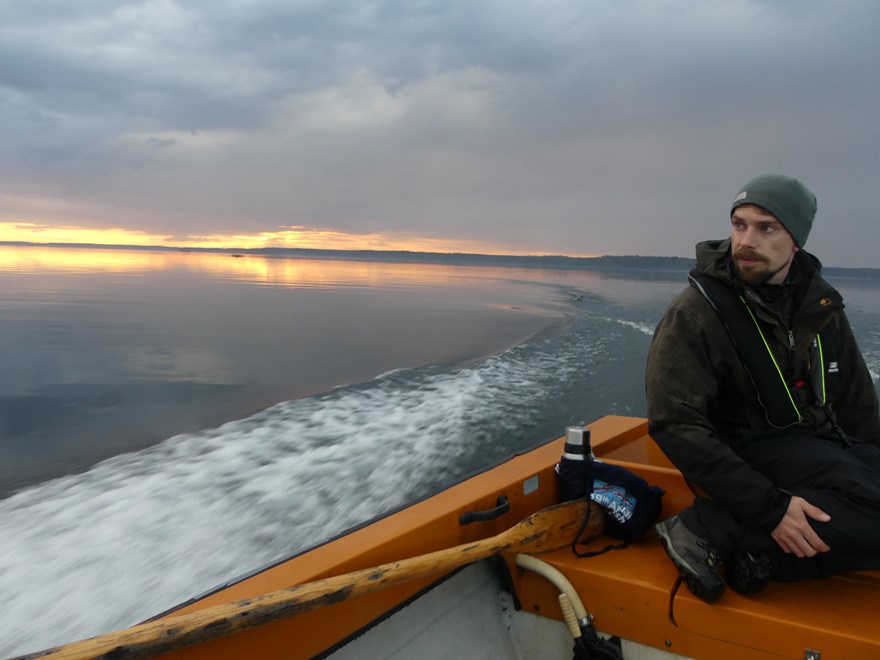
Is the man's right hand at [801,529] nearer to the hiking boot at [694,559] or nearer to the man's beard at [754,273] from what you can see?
the hiking boot at [694,559]

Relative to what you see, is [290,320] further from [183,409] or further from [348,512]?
[348,512]

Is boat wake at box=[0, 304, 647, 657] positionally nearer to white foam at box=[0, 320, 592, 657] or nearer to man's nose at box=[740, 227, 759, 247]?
white foam at box=[0, 320, 592, 657]

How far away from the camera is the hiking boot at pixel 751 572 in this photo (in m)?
1.79

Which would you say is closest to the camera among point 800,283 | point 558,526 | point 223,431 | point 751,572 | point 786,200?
point 751,572

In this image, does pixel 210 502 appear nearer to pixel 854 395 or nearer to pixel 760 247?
pixel 760 247

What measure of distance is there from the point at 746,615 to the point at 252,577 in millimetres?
1442

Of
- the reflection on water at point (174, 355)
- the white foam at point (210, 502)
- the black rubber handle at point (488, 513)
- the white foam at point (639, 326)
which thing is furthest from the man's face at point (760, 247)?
the white foam at point (639, 326)

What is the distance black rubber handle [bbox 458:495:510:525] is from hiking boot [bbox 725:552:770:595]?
78 cm

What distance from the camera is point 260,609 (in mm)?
1305

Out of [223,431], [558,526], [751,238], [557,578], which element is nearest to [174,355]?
[223,431]

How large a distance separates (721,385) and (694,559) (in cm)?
58

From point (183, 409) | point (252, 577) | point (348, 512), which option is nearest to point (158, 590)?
point (348, 512)

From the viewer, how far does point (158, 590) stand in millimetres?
2842

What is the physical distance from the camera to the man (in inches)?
67.9
